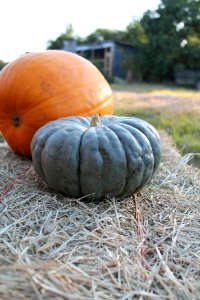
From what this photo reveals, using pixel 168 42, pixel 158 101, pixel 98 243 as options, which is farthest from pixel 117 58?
pixel 98 243

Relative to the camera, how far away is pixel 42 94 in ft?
8.34

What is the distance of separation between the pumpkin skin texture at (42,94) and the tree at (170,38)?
1864 centimetres

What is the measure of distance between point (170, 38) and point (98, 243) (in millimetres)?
21404

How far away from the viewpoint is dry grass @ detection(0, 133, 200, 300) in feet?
4.00

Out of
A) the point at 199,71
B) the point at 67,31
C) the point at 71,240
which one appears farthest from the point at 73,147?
the point at 67,31

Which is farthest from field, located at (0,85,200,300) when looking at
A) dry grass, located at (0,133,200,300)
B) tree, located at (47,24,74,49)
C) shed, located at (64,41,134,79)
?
tree, located at (47,24,74,49)

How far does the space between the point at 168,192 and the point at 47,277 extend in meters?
1.21

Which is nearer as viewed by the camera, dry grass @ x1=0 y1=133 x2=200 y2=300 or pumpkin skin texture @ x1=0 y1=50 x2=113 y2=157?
dry grass @ x1=0 y1=133 x2=200 y2=300

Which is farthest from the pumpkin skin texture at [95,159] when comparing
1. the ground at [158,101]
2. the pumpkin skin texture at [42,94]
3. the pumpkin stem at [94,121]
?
the ground at [158,101]

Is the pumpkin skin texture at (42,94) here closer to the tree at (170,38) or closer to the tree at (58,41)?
the tree at (170,38)

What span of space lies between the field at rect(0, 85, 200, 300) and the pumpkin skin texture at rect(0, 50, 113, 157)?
1.27 feet

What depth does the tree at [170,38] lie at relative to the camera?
823 inches

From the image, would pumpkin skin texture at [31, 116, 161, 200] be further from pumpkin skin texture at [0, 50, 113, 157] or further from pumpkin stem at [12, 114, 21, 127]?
pumpkin stem at [12, 114, 21, 127]

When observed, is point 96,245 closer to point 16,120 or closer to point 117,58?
point 16,120
